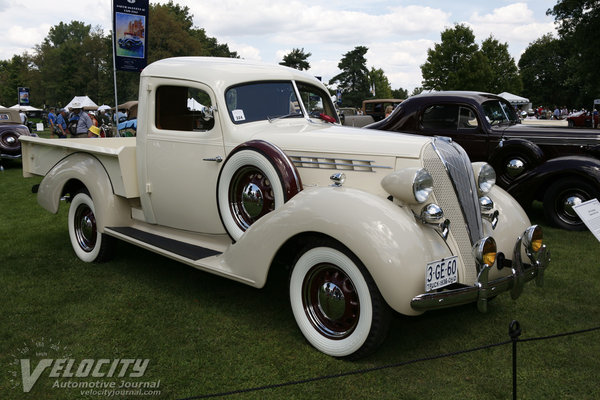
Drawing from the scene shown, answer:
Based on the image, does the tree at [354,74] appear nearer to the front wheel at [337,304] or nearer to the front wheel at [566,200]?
the front wheel at [566,200]

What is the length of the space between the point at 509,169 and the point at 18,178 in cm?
1104

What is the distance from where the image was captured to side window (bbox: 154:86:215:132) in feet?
15.0

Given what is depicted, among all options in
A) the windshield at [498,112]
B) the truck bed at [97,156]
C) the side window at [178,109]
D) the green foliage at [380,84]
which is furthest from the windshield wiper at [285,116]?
the green foliage at [380,84]

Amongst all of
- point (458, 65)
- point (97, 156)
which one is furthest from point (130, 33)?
point (458, 65)

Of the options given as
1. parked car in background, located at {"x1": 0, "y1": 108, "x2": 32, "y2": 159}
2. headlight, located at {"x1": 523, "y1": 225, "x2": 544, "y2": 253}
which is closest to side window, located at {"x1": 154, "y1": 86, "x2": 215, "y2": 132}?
headlight, located at {"x1": 523, "y1": 225, "x2": 544, "y2": 253}

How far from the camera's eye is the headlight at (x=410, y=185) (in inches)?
120

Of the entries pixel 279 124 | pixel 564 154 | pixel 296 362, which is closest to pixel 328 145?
pixel 279 124

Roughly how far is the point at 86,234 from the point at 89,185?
68cm

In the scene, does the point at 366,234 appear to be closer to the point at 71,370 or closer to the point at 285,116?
the point at 285,116

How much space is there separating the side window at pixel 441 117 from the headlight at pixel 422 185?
498 cm

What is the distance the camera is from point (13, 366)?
3.18m

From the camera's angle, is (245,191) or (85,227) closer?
(245,191)

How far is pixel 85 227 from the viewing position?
5.28m

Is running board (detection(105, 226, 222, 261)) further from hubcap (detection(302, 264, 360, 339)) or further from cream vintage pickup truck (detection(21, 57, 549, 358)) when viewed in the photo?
hubcap (detection(302, 264, 360, 339))
